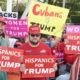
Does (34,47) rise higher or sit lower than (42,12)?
lower

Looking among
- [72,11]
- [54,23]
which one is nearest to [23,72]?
[54,23]

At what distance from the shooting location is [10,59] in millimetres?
7371

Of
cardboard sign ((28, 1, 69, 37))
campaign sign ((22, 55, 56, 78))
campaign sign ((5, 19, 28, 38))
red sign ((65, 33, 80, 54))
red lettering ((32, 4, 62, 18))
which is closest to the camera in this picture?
campaign sign ((22, 55, 56, 78))

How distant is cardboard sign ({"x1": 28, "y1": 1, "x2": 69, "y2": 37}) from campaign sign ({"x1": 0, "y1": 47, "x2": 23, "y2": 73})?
6.38ft

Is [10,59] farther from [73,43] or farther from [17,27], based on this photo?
[17,27]

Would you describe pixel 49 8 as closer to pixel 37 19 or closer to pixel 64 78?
pixel 37 19

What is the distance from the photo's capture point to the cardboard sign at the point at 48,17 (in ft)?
30.4

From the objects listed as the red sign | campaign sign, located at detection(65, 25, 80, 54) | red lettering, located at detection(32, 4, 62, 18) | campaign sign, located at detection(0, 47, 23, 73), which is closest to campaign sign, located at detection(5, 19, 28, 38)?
red lettering, located at detection(32, 4, 62, 18)

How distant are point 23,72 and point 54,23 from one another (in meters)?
2.21

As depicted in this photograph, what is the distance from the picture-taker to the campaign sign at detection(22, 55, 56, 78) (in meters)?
7.45

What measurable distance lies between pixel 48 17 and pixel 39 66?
2180mm

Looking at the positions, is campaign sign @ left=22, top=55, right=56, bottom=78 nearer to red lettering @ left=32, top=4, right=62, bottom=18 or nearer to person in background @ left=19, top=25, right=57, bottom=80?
person in background @ left=19, top=25, right=57, bottom=80

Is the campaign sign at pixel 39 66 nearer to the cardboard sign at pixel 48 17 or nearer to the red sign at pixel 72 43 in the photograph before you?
the red sign at pixel 72 43

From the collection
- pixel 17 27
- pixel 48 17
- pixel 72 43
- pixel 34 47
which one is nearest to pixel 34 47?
pixel 34 47
